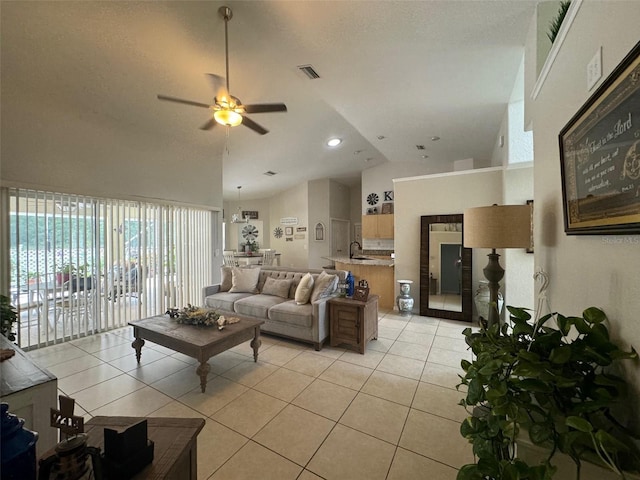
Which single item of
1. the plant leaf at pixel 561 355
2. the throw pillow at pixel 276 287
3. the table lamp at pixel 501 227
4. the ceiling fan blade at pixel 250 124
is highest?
the ceiling fan blade at pixel 250 124

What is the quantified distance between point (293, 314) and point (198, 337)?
112cm

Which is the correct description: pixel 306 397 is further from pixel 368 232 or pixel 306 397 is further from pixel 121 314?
pixel 368 232

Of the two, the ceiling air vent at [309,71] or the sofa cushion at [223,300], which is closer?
the ceiling air vent at [309,71]

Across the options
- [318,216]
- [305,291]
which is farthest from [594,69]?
[318,216]

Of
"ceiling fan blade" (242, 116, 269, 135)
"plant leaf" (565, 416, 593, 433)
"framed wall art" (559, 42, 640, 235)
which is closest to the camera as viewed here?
"plant leaf" (565, 416, 593, 433)

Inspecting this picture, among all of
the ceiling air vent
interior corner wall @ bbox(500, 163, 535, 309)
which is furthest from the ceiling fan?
interior corner wall @ bbox(500, 163, 535, 309)

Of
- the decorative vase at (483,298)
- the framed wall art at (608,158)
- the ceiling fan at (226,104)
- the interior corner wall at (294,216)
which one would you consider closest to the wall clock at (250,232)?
the interior corner wall at (294,216)

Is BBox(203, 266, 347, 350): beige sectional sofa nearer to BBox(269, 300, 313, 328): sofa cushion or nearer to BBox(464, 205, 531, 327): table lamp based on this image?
BBox(269, 300, 313, 328): sofa cushion

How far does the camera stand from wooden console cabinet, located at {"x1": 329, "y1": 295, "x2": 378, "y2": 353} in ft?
9.99

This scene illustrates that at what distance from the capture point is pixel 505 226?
2002 mm

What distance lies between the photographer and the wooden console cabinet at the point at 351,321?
9.99 feet

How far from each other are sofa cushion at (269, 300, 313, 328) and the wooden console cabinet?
29 centimetres

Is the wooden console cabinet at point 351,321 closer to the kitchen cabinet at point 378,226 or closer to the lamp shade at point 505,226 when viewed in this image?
the lamp shade at point 505,226

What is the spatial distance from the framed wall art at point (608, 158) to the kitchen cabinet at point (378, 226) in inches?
229
